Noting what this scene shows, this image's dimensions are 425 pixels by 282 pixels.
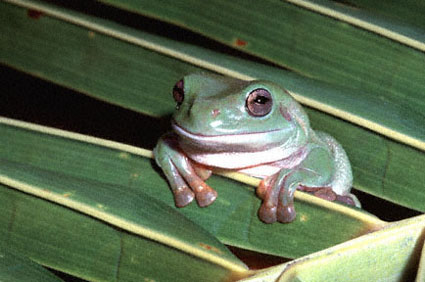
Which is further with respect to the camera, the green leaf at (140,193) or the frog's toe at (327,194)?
the frog's toe at (327,194)

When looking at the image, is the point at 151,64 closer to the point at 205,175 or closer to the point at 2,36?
the point at 205,175

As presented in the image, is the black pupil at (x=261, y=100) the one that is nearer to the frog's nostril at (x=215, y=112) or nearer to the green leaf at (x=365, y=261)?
the frog's nostril at (x=215, y=112)

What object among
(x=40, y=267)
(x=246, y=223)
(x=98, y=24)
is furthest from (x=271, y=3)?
(x=40, y=267)

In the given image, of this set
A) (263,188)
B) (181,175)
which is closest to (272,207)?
(263,188)

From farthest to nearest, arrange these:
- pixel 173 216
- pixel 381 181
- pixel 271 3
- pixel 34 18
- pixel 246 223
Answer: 1. pixel 34 18
2. pixel 271 3
3. pixel 381 181
4. pixel 246 223
5. pixel 173 216

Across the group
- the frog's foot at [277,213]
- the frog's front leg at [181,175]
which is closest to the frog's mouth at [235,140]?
the frog's front leg at [181,175]

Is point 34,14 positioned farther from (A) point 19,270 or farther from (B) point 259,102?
(A) point 19,270
